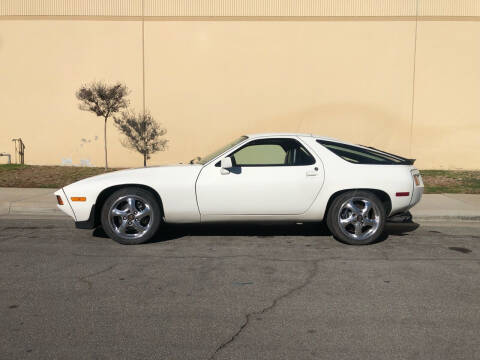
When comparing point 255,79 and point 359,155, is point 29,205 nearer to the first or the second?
point 359,155

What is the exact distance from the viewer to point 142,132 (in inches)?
624

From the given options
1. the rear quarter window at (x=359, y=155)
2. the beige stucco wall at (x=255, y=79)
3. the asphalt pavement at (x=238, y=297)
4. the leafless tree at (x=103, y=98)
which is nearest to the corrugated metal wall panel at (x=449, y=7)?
the beige stucco wall at (x=255, y=79)

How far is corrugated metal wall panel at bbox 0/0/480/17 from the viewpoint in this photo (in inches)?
601

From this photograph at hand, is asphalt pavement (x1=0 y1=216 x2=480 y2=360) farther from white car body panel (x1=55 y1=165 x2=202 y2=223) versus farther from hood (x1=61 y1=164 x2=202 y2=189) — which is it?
hood (x1=61 y1=164 x2=202 y2=189)

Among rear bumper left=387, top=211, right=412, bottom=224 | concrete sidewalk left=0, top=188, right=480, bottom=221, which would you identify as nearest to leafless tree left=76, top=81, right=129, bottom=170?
concrete sidewalk left=0, top=188, right=480, bottom=221

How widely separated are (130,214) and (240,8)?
35.0 ft

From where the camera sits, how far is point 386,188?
6.70 meters

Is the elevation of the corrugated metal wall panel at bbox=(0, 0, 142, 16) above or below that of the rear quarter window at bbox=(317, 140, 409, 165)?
above

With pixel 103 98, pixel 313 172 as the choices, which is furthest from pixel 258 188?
pixel 103 98

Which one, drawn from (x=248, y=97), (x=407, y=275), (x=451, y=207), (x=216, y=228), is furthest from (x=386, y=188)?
(x=248, y=97)

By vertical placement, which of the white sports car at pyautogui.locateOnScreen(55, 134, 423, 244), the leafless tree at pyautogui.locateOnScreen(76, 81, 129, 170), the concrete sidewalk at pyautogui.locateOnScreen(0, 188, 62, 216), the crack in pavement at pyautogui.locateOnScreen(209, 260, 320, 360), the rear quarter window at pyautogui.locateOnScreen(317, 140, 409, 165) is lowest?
the crack in pavement at pyautogui.locateOnScreen(209, 260, 320, 360)

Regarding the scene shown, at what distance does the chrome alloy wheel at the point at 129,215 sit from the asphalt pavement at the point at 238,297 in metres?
0.23

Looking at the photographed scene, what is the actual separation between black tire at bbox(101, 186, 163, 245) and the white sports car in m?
0.01

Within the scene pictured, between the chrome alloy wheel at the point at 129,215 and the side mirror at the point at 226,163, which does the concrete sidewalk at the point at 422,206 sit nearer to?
the chrome alloy wheel at the point at 129,215
